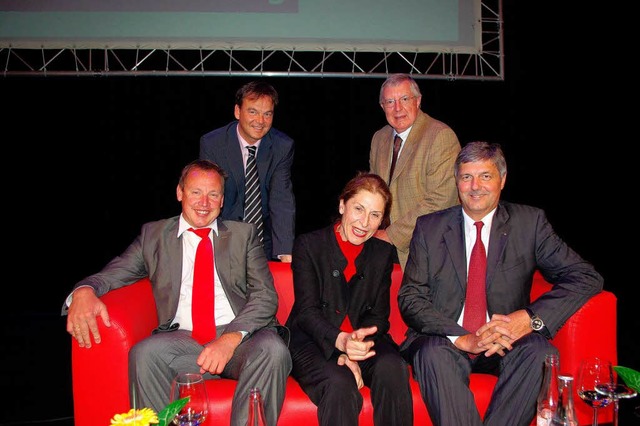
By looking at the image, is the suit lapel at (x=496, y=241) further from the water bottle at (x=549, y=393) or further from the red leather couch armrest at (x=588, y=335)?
the water bottle at (x=549, y=393)

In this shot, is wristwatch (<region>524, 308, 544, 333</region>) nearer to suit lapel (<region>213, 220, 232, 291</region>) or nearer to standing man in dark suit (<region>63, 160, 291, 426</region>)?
standing man in dark suit (<region>63, 160, 291, 426</region>)

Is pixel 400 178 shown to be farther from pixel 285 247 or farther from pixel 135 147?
pixel 135 147

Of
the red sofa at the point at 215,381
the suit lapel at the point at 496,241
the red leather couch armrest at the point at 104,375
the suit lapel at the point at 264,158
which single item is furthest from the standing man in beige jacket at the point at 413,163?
the red leather couch armrest at the point at 104,375

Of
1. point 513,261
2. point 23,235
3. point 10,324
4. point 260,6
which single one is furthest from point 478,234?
point 23,235

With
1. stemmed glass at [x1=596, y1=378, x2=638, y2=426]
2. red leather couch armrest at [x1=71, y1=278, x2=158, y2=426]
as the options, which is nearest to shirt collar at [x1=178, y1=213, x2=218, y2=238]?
red leather couch armrest at [x1=71, y1=278, x2=158, y2=426]

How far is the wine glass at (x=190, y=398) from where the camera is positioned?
4.73 ft

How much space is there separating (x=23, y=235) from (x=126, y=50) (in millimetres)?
1913

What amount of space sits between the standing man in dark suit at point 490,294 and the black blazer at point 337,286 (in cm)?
12

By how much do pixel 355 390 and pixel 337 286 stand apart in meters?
0.47

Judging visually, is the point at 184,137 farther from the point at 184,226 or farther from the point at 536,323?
the point at 536,323

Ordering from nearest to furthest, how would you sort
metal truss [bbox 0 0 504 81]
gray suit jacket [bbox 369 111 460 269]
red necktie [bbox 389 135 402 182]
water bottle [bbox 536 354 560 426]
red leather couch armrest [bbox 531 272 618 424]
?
water bottle [bbox 536 354 560 426], red leather couch armrest [bbox 531 272 618 424], gray suit jacket [bbox 369 111 460 269], red necktie [bbox 389 135 402 182], metal truss [bbox 0 0 504 81]

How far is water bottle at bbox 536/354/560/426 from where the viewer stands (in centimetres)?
154

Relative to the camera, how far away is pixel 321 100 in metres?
4.99

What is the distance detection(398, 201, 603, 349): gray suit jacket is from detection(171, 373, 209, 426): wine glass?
4.17ft
